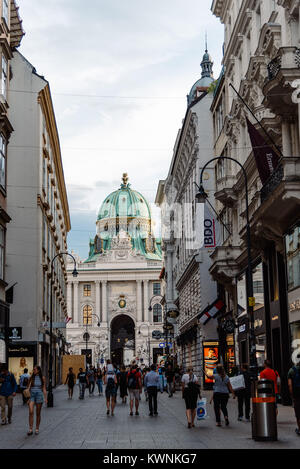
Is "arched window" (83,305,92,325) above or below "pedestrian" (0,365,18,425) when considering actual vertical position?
above

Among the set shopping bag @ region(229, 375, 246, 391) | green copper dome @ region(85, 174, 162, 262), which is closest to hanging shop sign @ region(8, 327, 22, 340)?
shopping bag @ region(229, 375, 246, 391)

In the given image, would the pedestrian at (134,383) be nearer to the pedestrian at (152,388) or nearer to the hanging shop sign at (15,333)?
the pedestrian at (152,388)

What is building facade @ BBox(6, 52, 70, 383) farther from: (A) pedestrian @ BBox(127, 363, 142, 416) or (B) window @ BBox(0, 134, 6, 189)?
(A) pedestrian @ BBox(127, 363, 142, 416)

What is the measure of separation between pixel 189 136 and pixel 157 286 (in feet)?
277

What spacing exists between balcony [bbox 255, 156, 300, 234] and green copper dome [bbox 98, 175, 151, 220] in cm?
12448

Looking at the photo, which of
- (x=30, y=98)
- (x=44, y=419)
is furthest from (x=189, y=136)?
(x=44, y=419)

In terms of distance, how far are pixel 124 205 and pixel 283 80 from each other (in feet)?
426

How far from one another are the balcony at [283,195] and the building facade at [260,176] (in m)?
0.03

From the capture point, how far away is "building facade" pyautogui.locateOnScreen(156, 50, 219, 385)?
48.6 meters

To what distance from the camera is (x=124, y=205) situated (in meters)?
153

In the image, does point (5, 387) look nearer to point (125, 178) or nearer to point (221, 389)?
point (221, 389)

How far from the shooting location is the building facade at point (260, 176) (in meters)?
24.1

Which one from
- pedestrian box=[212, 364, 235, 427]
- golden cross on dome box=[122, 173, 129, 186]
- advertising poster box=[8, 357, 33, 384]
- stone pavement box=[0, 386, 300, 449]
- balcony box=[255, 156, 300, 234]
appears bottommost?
stone pavement box=[0, 386, 300, 449]

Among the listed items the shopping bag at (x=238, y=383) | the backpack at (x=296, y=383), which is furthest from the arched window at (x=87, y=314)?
the backpack at (x=296, y=383)
